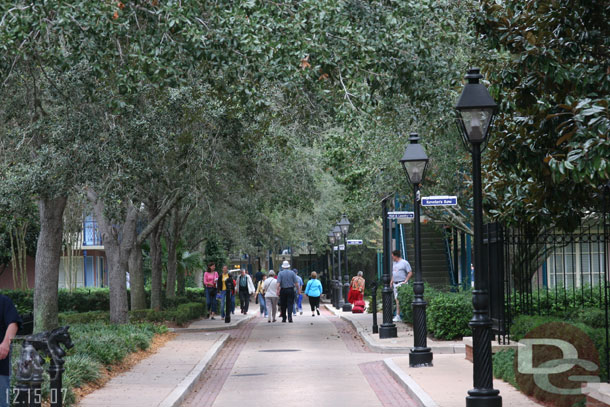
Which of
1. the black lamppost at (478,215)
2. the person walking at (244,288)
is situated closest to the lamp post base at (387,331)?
the black lamppost at (478,215)

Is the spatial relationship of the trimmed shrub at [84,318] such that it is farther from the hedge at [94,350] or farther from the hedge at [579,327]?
the hedge at [579,327]

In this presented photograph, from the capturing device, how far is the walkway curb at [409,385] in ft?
36.0

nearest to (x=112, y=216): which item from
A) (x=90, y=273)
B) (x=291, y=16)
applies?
(x=291, y=16)

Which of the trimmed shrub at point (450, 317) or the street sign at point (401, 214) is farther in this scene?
the street sign at point (401, 214)

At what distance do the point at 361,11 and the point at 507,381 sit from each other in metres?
6.22

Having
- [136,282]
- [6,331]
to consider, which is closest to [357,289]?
[136,282]

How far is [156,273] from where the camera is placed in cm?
3138

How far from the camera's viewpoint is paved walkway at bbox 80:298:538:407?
11883 millimetres

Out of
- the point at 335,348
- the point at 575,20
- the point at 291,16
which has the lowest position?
the point at 335,348

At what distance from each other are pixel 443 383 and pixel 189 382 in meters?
3.67

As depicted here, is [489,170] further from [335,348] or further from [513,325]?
[335,348]

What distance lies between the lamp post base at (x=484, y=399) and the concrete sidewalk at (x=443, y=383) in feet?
2.42

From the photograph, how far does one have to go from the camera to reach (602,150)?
728cm

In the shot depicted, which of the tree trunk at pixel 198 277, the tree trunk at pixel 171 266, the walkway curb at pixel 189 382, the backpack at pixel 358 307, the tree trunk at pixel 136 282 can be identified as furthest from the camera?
the tree trunk at pixel 198 277
